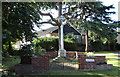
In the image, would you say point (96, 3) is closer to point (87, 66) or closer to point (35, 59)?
point (87, 66)

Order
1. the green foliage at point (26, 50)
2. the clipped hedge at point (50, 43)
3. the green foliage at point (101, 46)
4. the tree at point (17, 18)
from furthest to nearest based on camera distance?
the green foliage at point (101, 46) < the clipped hedge at point (50, 43) < the green foliage at point (26, 50) < the tree at point (17, 18)

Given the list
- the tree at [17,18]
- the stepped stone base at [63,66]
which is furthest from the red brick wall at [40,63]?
the tree at [17,18]

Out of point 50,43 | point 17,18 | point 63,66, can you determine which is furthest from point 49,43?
point 17,18

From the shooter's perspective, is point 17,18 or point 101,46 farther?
point 101,46

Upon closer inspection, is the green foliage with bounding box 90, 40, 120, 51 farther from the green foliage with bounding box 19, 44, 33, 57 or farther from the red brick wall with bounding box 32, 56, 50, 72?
the green foliage with bounding box 19, 44, 33, 57

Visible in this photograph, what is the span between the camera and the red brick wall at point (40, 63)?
5.99 metres

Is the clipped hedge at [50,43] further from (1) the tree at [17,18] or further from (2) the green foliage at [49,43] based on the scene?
(1) the tree at [17,18]

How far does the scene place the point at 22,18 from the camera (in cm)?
392

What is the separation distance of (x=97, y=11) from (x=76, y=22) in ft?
8.88

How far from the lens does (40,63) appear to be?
607 cm

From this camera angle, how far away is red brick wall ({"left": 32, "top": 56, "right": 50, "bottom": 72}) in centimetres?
599

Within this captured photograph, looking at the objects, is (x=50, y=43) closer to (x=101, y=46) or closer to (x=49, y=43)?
(x=49, y=43)

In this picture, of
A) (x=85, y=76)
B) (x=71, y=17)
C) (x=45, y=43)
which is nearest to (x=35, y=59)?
(x=85, y=76)

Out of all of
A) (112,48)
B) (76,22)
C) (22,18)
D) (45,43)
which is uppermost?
(76,22)
